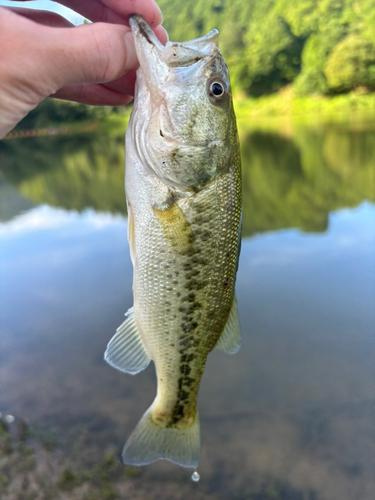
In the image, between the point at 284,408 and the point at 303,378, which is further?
the point at 303,378

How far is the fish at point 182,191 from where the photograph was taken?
66.9 inches

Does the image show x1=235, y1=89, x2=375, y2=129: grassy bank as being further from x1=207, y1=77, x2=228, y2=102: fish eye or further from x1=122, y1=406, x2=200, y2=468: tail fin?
x1=122, y1=406, x2=200, y2=468: tail fin

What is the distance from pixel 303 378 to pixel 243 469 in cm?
155

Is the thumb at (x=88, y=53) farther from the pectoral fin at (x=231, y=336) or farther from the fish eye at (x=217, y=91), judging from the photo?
the pectoral fin at (x=231, y=336)

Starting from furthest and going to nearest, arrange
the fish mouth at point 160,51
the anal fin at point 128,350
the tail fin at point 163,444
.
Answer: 1. the tail fin at point 163,444
2. the anal fin at point 128,350
3. the fish mouth at point 160,51

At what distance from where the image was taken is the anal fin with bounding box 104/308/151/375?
2002 millimetres

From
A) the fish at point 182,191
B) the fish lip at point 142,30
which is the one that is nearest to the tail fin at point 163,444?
the fish at point 182,191

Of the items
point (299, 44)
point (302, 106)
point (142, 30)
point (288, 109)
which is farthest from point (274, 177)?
point (299, 44)

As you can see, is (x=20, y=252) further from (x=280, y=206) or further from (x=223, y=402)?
(x=280, y=206)

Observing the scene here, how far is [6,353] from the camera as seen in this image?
18.5 feet

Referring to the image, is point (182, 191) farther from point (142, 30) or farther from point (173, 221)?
point (142, 30)

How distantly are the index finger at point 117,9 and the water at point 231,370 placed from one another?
3840mm

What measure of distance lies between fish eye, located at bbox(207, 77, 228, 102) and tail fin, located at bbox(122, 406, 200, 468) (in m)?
1.80

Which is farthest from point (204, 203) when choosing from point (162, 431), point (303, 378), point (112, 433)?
point (303, 378)
